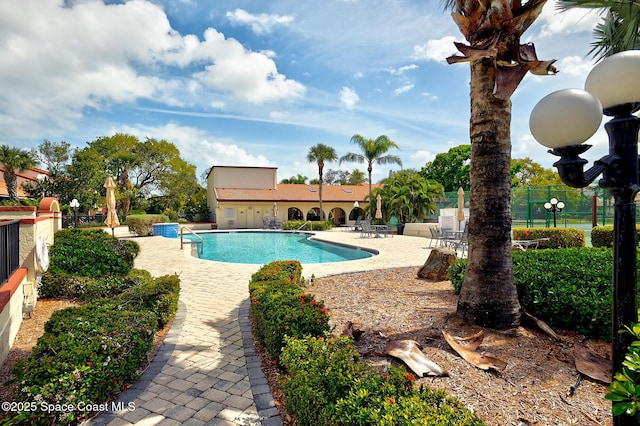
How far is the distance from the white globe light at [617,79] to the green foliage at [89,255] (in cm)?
827

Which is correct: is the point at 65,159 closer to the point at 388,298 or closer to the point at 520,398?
the point at 388,298

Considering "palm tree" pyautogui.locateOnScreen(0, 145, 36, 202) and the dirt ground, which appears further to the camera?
"palm tree" pyautogui.locateOnScreen(0, 145, 36, 202)

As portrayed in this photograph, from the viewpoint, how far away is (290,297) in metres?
4.76

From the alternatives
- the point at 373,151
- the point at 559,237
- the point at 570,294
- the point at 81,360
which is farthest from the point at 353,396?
the point at 373,151

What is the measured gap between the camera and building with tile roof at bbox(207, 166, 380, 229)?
33.7 m

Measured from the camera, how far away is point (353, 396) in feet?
7.75

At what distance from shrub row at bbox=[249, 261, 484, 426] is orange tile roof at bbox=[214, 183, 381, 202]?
3021 cm

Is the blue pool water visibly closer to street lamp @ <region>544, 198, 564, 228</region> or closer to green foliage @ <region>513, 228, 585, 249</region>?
green foliage @ <region>513, 228, 585, 249</region>

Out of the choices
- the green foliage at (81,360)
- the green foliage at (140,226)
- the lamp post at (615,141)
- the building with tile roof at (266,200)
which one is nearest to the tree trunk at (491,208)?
the lamp post at (615,141)

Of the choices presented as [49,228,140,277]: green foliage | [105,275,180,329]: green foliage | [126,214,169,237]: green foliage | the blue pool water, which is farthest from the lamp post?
[126,214,169,237]: green foliage

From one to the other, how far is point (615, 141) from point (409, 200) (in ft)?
80.2

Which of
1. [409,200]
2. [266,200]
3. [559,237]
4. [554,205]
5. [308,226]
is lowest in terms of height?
[308,226]

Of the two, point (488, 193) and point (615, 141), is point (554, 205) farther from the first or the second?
point (615, 141)

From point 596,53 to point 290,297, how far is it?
12429mm
